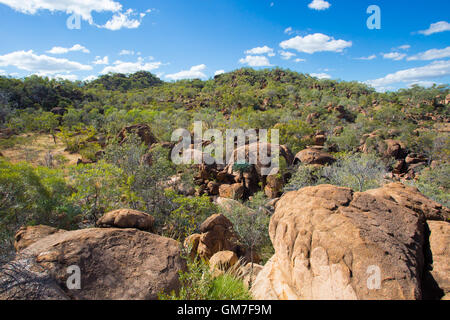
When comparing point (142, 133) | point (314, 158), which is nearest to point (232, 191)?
point (314, 158)

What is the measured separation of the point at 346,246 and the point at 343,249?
6 cm

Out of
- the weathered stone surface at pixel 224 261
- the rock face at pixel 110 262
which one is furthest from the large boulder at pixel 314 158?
the rock face at pixel 110 262

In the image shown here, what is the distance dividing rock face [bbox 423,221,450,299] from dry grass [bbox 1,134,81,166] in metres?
20.2

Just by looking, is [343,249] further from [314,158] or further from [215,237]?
[314,158]

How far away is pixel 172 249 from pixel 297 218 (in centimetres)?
245

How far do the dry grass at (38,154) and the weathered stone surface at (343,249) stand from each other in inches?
726

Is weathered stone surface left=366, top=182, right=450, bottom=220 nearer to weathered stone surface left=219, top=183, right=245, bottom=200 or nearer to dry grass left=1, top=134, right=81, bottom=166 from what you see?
weathered stone surface left=219, top=183, right=245, bottom=200

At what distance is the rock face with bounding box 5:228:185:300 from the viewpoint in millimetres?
3439

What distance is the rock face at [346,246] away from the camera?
107 inches

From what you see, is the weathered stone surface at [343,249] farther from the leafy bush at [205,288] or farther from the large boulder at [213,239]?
the large boulder at [213,239]

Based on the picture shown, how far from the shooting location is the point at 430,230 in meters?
3.63

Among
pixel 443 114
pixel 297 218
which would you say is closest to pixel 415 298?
pixel 297 218

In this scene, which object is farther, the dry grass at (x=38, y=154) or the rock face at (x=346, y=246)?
the dry grass at (x=38, y=154)
